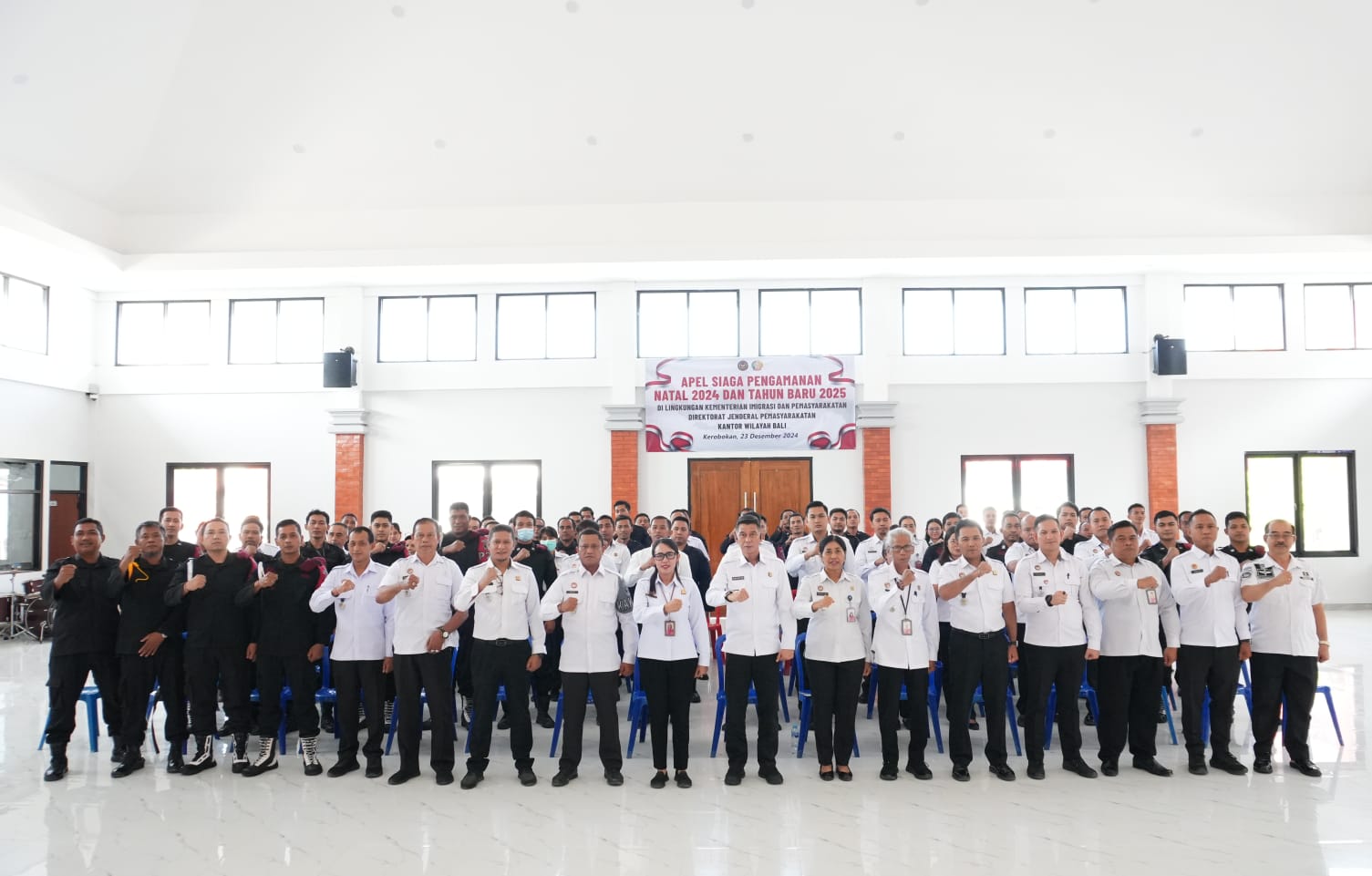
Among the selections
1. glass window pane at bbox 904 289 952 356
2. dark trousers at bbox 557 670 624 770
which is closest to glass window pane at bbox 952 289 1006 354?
glass window pane at bbox 904 289 952 356

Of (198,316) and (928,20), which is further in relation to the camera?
(198,316)

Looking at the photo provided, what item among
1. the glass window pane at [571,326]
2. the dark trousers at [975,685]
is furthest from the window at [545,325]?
the dark trousers at [975,685]

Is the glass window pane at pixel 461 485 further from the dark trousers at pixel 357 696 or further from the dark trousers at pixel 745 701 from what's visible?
the dark trousers at pixel 745 701

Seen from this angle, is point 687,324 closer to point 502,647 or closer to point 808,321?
point 808,321

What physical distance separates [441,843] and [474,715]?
0.96m

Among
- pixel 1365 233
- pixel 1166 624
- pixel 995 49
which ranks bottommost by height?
pixel 1166 624

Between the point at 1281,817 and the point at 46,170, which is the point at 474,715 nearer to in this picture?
the point at 1281,817

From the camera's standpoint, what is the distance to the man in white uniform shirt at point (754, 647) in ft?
16.3

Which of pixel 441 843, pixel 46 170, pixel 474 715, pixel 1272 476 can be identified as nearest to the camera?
pixel 441 843

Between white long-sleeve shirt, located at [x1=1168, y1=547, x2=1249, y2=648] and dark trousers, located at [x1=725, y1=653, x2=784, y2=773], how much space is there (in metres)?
2.46

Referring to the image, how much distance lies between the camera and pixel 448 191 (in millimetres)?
10508

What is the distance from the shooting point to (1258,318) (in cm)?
1242

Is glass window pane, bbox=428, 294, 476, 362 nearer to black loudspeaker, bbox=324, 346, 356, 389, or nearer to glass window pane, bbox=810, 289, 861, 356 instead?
black loudspeaker, bbox=324, 346, 356, 389

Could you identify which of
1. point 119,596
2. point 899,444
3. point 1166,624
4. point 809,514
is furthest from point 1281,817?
point 899,444
